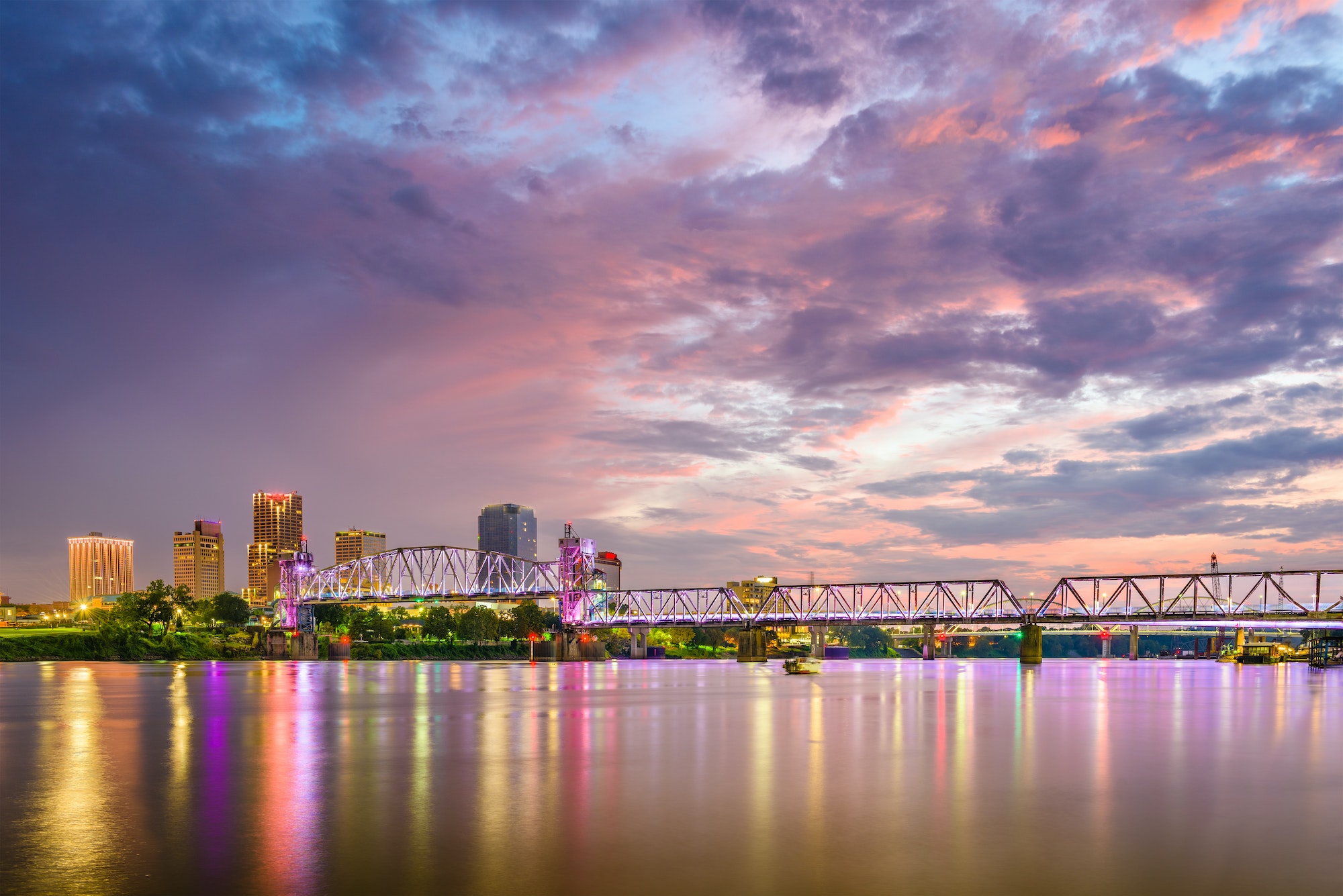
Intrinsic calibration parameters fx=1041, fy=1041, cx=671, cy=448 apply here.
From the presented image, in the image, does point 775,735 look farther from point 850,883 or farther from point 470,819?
point 850,883

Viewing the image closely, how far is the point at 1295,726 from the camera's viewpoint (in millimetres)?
60875

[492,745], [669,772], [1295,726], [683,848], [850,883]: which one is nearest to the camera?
[850,883]

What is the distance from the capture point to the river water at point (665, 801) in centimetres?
2156

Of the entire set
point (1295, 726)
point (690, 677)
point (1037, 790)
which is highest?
point (1037, 790)

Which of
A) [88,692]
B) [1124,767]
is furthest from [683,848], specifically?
[88,692]

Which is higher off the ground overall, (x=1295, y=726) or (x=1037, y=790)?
(x=1037, y=790)

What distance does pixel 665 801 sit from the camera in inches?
1220

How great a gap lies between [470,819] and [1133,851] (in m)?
16.4

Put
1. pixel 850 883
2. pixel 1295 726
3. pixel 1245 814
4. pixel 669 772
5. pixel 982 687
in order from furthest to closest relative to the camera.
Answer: pixel 982 687, pixel 1295 726, pixel 669 772, pixel 1245 814, pixel 850 883

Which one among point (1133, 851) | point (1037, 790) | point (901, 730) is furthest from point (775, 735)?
point (1133, 851)

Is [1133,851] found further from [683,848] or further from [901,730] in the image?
[901,730]

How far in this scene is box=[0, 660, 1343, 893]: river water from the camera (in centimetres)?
2156

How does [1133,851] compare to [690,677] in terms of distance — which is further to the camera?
[690,677]

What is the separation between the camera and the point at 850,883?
20781mm
